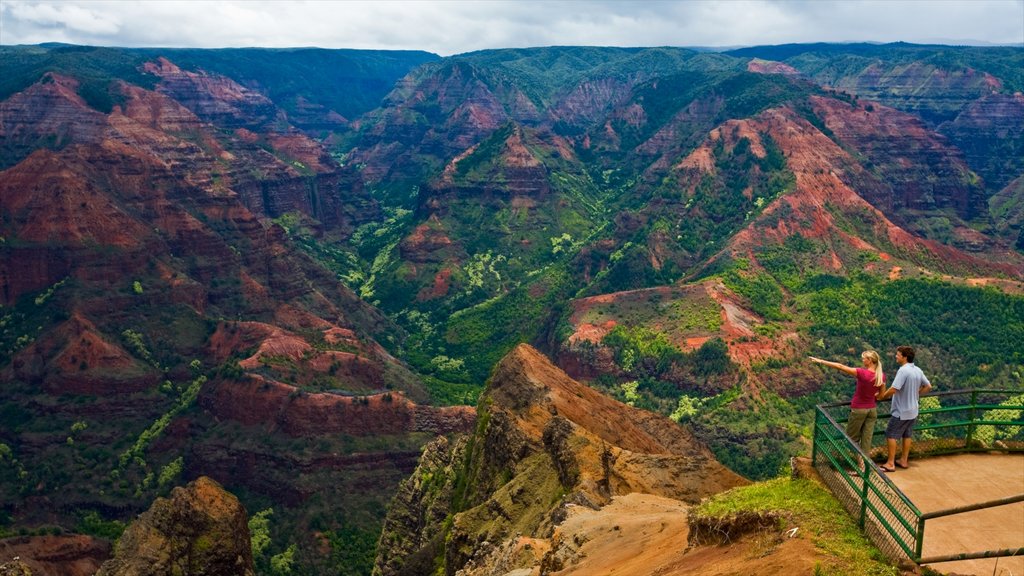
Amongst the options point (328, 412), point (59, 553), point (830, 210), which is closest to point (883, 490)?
point (59, 553)

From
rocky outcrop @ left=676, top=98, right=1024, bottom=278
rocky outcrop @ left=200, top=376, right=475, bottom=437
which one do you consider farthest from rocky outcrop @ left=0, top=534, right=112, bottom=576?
rocky outcrop @ left=676, top=98, right=1024, bottom=278

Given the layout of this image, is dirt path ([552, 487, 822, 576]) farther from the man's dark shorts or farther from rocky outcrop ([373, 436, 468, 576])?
rocky outcrop ([373, 436, 468, 576])

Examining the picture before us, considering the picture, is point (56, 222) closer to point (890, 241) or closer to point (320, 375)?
point (320, 375)

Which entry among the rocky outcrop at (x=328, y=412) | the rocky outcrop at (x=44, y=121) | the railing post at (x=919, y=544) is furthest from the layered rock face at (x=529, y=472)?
the rocky outcrop at (x=44, y=121)

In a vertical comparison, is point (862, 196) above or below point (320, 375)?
above

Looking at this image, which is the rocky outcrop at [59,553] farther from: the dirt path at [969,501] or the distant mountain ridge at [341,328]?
the dirt path at [969,501]

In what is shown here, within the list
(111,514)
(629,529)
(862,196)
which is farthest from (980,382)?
(111,514)

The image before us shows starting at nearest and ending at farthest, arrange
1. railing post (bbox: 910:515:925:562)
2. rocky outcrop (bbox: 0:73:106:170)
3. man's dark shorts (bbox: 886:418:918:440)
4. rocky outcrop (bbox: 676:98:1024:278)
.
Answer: railing post (bbox: 910:515:925:562), man's dark shorts (bbox: 886:418:918:440), rocky outcrop (bbox: 676:98:1024:278), rocky outcrop (bbox: 0:73:106:170)
